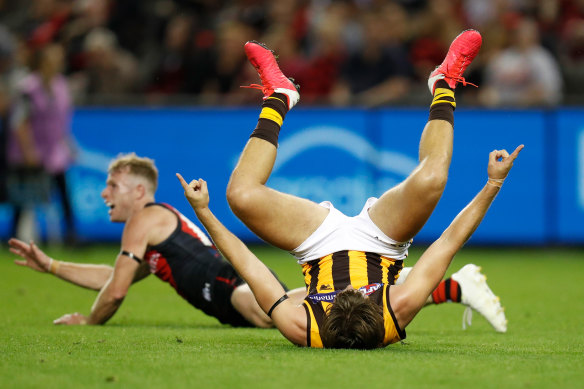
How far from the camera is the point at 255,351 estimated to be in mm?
5594

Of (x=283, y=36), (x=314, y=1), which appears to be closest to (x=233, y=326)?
(x=283, y=36)

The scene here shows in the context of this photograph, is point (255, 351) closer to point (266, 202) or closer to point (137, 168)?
point (266, 202)

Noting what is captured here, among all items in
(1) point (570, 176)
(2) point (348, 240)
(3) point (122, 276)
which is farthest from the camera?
(1) point (570, 176)

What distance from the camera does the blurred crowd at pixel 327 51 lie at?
1397 centimetres

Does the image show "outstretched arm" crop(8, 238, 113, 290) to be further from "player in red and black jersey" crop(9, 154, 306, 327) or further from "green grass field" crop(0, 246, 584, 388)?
"green grass field" crop(0, 246, 584, 388)

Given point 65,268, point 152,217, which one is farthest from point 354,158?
point 65,268

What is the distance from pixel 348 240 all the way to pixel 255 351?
908 millimetres

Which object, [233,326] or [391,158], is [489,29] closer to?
[391,158]

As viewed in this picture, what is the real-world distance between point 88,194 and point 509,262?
19.9ft

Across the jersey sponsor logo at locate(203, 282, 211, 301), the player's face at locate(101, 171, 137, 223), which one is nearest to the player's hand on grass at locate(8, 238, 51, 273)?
the player's face at locate(101, 171, 137, 223)

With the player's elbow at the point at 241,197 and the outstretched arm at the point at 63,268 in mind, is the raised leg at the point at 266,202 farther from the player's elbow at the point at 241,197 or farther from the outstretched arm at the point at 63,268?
the outstretched arm at the point at 63,268

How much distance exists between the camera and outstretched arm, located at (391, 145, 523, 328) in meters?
5.40

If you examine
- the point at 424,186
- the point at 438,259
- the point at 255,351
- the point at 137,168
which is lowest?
the point at 255,351

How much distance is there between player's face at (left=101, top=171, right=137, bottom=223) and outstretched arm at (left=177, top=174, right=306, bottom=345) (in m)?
1.98
